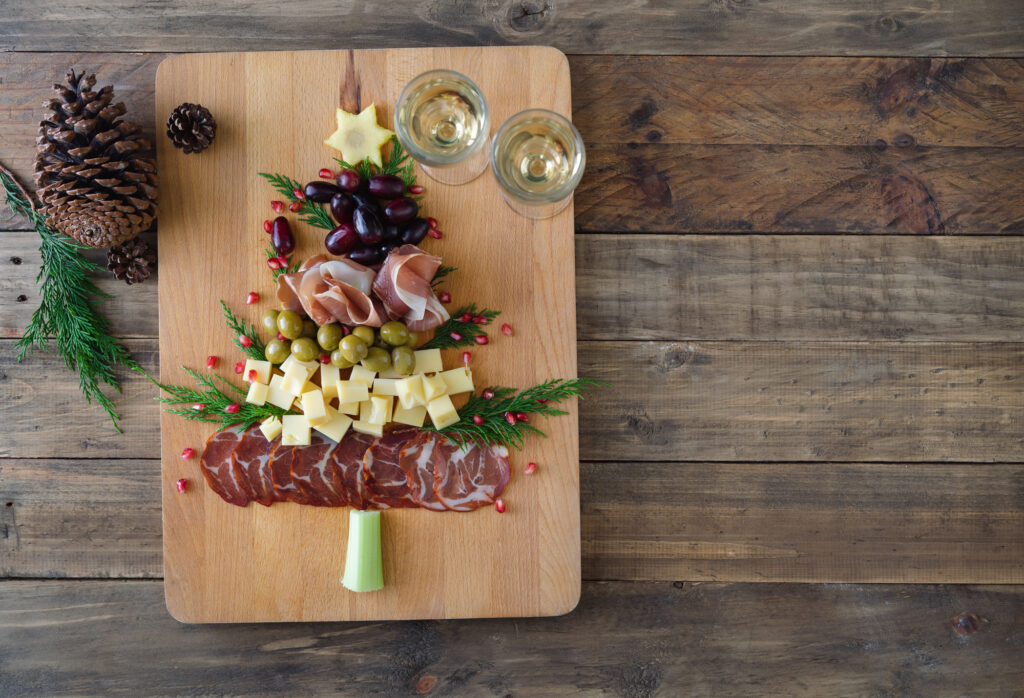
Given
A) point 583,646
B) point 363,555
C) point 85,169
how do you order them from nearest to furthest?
point 85,169 → point 363,555 → point 583,646

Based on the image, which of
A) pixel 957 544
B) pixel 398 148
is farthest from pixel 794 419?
pixel 398 148

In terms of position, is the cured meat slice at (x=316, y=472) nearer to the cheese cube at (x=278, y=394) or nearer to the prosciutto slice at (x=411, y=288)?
the cheese cube at (x=278, y=394)

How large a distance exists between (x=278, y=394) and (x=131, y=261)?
42 centimetres

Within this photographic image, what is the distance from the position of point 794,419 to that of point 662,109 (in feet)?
2.45

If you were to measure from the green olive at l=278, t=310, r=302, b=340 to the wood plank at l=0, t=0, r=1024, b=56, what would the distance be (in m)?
0.61

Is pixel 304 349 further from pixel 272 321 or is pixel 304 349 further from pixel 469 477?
pixel 469 477

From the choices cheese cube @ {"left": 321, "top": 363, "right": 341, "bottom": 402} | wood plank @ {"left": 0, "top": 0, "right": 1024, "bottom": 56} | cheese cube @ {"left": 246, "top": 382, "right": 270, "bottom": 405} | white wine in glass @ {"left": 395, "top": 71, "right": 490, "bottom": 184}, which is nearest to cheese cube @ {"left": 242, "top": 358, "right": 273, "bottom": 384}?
cheese cube @ {"left": 246, "top": 382, "right": 270, "bottom": 405}

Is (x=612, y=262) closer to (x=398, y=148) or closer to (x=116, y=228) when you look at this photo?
(x=398, y=148)

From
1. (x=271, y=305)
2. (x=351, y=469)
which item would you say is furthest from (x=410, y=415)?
(x=271, y=305)

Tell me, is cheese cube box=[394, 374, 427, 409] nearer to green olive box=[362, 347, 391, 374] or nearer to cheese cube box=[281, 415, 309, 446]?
green olive box=[362, 347, 391, 374]

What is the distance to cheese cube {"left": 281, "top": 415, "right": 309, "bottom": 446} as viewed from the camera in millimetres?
1264

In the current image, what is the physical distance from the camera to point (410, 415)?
49.9 inches

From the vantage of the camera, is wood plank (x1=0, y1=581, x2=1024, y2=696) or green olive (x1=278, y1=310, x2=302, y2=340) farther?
wood plank (x1=0, y1=581, x2=1024, y2=696)

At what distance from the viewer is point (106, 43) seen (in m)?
1.36
